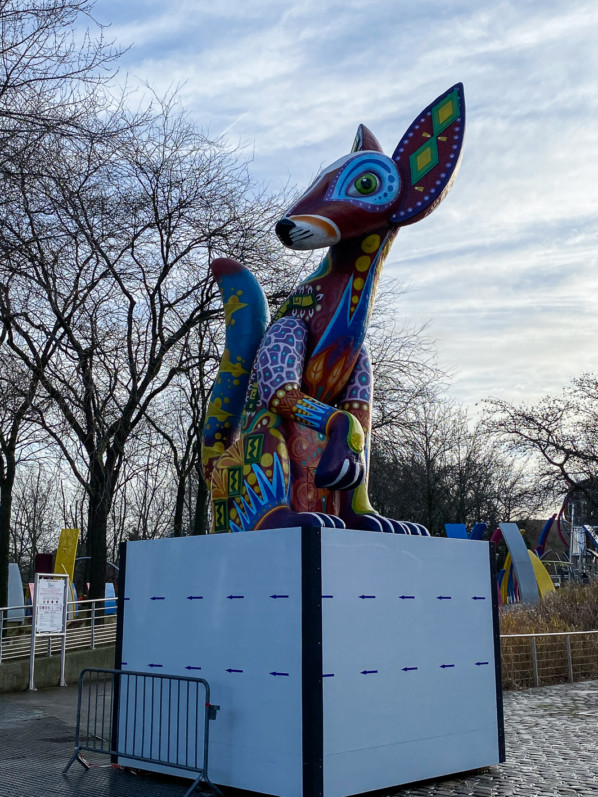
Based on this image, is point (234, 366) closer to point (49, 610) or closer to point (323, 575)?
point (323, 575)

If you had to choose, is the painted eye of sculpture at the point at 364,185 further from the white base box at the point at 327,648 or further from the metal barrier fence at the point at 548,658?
the metal barrier fence at the point at 548,658

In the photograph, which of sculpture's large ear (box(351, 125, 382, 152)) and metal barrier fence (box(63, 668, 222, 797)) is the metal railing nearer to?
metal barrier fence (box(63, 668, 222, 797))

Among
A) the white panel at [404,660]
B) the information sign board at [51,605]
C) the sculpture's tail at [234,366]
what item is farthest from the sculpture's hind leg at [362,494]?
the information sign board at [51,605]

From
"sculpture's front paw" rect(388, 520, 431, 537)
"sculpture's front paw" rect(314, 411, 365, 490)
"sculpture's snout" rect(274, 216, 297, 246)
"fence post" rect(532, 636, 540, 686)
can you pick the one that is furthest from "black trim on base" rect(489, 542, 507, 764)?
"fence post" rect(532, 636, 540, 686)

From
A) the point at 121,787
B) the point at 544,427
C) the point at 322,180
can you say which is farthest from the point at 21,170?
the point at 544,427

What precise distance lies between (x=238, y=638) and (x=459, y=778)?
219cm

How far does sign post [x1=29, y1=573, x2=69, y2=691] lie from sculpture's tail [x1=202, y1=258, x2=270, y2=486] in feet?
22.4

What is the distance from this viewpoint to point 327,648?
5.91 metres

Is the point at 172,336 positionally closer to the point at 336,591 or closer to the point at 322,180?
the point at 322,180

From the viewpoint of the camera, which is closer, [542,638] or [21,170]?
[21,170]

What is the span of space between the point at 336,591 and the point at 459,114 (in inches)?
158

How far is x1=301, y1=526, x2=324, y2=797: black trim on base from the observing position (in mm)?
5664

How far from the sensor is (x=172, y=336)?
55.9ft

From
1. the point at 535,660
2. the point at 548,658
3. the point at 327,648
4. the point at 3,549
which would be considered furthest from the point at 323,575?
the point at 3,549
